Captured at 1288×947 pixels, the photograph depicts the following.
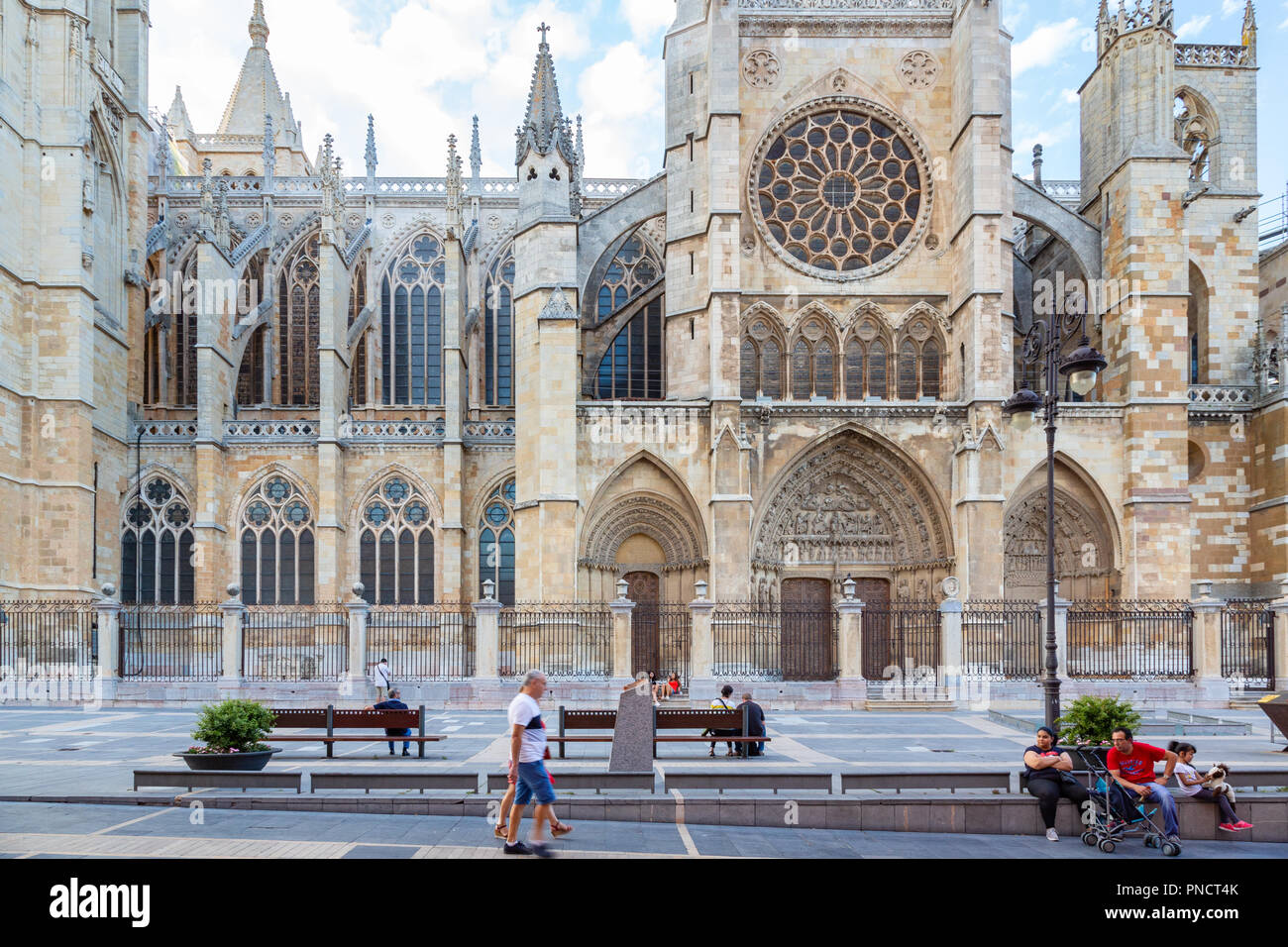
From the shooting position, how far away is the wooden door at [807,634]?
81.8ft

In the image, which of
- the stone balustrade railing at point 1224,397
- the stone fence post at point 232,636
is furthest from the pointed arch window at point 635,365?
the stone balustrade railing at point 1224,397

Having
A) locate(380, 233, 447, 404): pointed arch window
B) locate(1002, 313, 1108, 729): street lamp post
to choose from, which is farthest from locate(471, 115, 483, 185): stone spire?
locate(1002, 313, 1108, 729): street lamp post

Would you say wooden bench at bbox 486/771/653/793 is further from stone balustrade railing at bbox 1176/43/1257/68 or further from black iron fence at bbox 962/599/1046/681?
stone balustrade railing at bbox 1176/43/1257/68

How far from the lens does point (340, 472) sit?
28047 mm

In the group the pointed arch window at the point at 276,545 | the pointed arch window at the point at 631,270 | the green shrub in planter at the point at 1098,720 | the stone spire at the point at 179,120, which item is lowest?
the green shrub in planter at the point at 1098,720

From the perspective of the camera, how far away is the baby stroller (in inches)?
330

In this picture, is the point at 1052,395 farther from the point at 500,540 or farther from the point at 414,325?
the point at 414,325

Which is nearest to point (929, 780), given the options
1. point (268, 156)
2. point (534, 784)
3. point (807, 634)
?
point (534, 784)

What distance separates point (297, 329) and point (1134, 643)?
2582 cm

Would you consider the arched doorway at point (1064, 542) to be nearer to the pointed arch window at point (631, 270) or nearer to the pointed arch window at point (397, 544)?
the pointed arch window at point (631, 270)

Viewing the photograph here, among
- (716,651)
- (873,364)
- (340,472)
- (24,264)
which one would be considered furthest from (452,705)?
(24,264)

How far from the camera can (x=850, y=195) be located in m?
27.5

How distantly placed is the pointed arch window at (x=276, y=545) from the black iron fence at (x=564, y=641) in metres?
7.34
